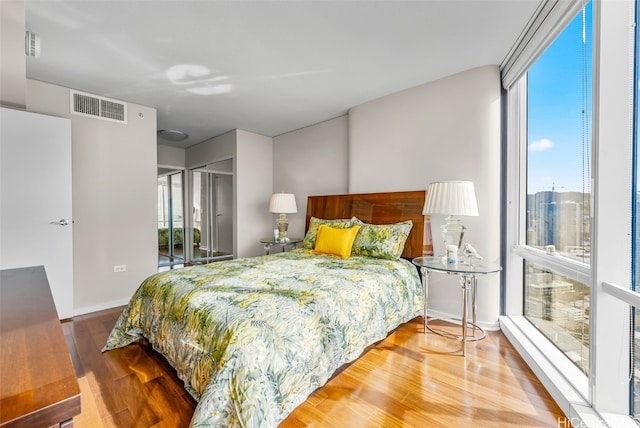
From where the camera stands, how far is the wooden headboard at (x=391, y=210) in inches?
116

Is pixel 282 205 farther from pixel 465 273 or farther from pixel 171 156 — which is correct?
pixel 171 156

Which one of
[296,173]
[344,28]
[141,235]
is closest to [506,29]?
[344,28]

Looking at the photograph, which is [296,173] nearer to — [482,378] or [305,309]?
[305,309]

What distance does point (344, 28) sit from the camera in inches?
82.4

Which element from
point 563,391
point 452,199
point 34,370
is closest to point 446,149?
point 452,199

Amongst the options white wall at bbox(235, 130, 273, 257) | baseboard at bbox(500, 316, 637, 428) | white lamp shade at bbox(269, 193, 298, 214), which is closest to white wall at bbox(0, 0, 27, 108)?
baseboard at bbox(500, 316, 637, 428)

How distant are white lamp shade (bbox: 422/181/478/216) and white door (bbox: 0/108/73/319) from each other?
12.1ft

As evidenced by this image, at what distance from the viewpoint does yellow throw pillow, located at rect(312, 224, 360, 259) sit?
2.91 metres

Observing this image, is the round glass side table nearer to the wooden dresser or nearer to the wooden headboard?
the wooden headboard

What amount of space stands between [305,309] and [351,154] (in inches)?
98.2

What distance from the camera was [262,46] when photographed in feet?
7.55

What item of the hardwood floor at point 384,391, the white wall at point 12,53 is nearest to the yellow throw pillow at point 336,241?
the hardwood floor at point 384,391

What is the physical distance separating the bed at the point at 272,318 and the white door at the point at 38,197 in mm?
1246

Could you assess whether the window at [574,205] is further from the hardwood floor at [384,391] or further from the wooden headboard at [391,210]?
the wooden headboard at [391,210]
